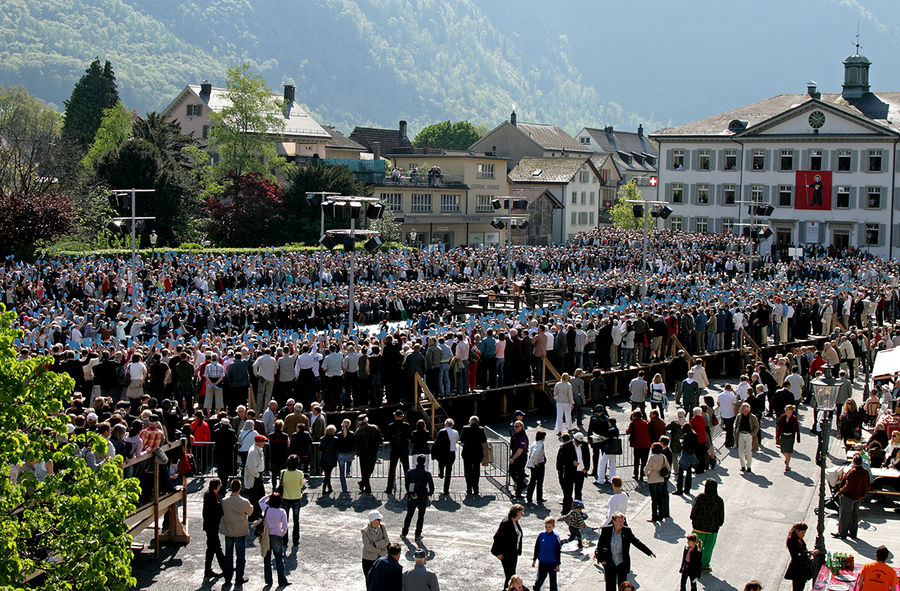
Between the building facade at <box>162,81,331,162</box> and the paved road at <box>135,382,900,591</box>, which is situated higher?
the building facade at <box>162,81,331,162</box>

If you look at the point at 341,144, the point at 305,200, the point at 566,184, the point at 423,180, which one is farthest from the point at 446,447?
the point at 341,144

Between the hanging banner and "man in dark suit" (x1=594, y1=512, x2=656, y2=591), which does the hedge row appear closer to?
"man in dark suit" (x1=594, y1=512, x2=656, y2=591)

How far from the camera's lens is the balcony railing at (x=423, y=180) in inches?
3041

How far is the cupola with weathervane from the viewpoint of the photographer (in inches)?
3187

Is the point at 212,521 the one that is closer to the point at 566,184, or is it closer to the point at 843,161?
the point at 843,161

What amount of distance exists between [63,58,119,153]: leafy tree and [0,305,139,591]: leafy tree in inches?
3407

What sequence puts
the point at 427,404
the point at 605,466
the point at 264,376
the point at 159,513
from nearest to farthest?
the point at 159,513
the point at 605,466
the point at 264,376
the point at 427,404

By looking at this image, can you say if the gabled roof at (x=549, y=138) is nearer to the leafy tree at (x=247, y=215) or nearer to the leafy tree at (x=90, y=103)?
the leafy tree at (x=90, y=103)

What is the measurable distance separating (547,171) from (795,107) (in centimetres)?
2304

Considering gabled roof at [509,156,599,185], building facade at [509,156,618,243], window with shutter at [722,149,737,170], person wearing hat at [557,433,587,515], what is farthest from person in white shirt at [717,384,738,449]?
gabled roof at [509,156,599,185]

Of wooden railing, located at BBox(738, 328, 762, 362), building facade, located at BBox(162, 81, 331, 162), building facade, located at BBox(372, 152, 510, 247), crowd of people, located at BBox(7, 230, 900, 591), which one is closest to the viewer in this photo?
crowd of people, located at BBox(7, 230, 900, 591)

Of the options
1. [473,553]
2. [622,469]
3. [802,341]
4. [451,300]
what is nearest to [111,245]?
[451,300]

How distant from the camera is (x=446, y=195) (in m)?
81.2

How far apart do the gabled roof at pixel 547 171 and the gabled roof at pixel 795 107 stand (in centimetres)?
823
